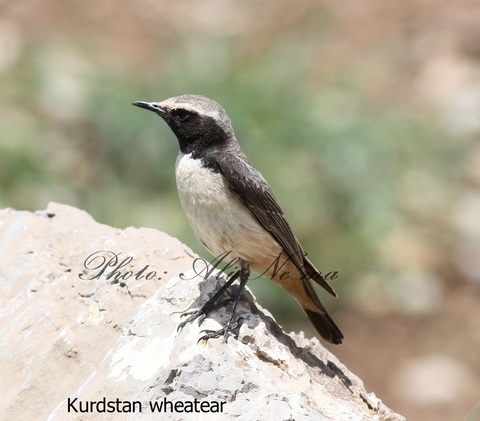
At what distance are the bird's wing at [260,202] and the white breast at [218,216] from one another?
0.04 m

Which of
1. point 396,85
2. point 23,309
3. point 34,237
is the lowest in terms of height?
point 23,309

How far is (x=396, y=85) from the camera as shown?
47.3ft

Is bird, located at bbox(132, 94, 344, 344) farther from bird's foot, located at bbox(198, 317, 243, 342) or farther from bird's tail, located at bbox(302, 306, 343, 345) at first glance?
bird's foot, located at bbox(198, 317, 243, 342)

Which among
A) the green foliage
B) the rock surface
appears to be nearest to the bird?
the rock surface

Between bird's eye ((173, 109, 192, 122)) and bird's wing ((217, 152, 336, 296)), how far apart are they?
41cm

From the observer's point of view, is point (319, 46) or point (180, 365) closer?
point (180, 365)

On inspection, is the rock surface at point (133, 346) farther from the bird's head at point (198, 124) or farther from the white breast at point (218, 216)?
the bird's head at point (198, 124)

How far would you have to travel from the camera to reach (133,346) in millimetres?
5328

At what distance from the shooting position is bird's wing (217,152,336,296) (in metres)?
6.07

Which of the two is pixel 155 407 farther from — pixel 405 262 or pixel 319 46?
pixel 319 46

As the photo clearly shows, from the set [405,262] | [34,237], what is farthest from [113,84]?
[34,237]

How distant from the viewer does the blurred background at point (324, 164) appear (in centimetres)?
1042

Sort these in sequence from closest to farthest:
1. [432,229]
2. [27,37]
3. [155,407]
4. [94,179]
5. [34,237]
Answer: [155,407] < [34,237] < [94,179] < [432,229] < [27,37]

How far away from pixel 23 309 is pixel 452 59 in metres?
10.1
